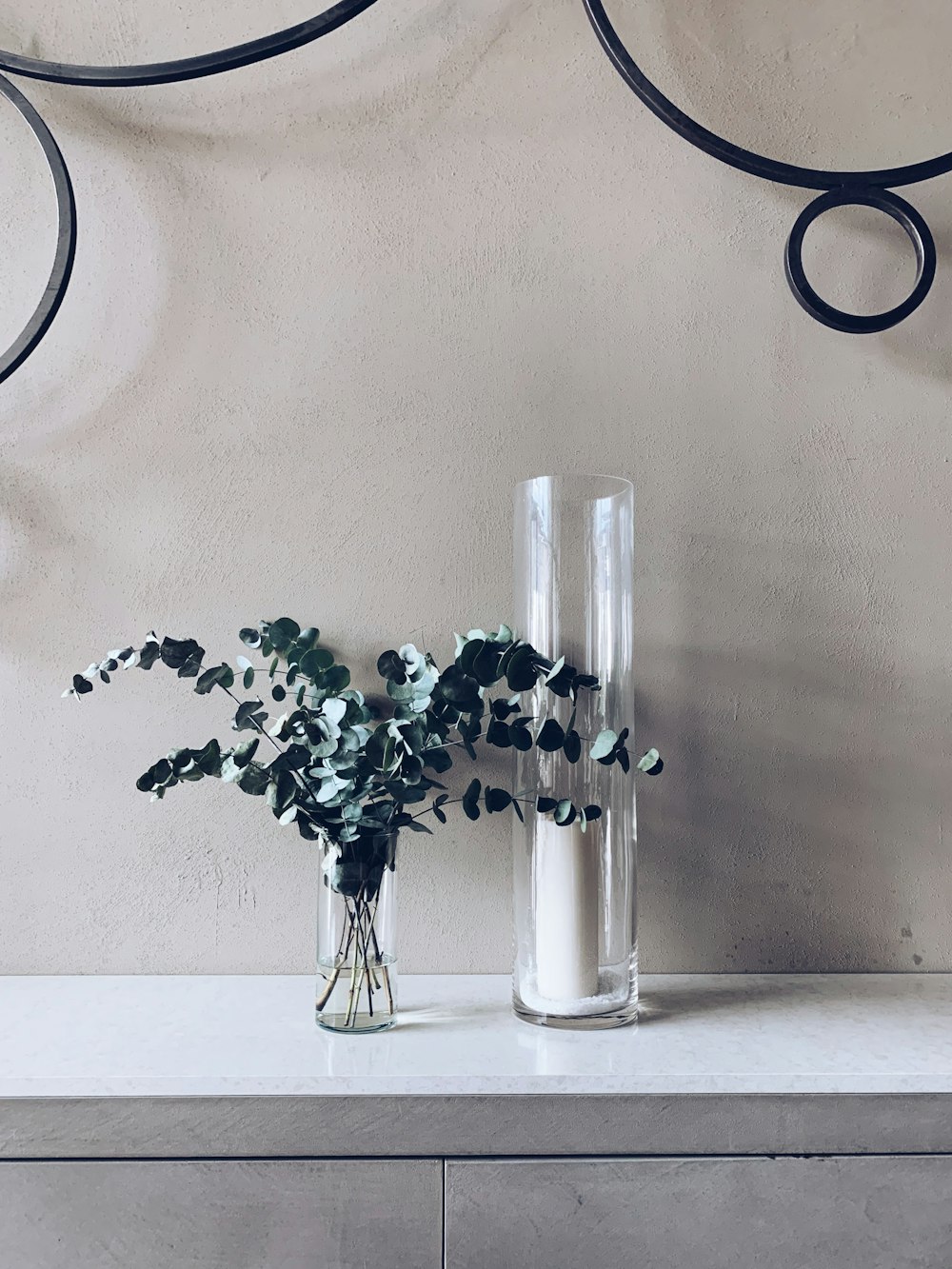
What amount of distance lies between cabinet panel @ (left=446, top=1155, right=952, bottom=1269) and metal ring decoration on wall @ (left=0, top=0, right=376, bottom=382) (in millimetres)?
881

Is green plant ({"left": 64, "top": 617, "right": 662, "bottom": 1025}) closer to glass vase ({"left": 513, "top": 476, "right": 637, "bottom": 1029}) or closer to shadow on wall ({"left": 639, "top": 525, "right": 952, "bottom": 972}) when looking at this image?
glass vase ({"left": 513, "top": 476, "right": 637, "bottom": 1029})

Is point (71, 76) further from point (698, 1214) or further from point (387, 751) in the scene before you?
point (698, 1214)

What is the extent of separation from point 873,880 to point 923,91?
2.79ft

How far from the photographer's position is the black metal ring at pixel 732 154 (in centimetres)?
101

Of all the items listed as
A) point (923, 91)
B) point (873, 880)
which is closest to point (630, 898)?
point (873, 880)

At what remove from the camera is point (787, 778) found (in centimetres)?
105

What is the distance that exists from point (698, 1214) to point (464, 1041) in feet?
0.71

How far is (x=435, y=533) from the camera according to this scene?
1.06 metres

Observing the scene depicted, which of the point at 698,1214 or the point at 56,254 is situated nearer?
the point at 698,1214

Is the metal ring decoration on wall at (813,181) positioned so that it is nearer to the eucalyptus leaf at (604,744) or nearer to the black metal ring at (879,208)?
the black metal ring at (879,208)

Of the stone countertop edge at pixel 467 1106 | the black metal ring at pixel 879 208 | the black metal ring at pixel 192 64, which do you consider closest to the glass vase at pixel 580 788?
the stone countertop edge at pixel 467 1106

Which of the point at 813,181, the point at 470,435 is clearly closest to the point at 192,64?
the point at 470,435

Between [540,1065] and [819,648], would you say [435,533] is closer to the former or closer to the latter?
[819,648]

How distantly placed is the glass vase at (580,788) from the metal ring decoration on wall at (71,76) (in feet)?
1.71
